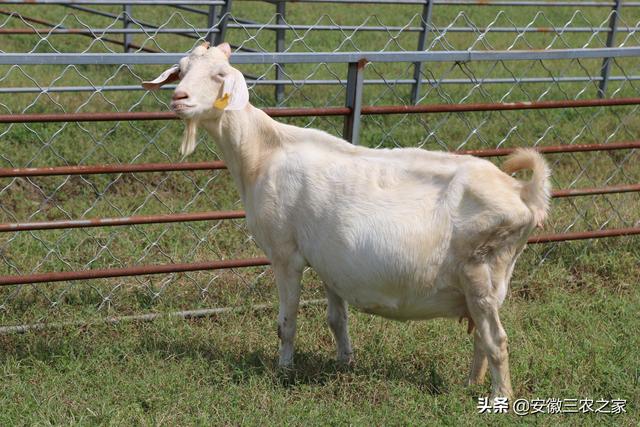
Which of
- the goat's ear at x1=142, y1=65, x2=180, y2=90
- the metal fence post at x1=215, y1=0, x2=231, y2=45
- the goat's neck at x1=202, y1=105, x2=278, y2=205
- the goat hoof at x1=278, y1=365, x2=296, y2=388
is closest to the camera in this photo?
the goat's ear at x1=142, y1=65, x2=180, y2=90

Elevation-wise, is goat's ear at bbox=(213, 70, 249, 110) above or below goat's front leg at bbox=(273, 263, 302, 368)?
above

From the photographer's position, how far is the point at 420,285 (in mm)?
4113

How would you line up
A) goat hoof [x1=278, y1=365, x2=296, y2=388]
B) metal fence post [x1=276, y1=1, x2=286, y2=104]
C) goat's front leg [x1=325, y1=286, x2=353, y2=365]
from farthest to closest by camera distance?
1. metal fence post [x1=276, y1=1, x2=286, y2=104]
2. goat's front leg [x1=325, y1=286, x2=353, y2=365]
3. goat hoof [x1=278, y1=365, x2=296, y2=388]

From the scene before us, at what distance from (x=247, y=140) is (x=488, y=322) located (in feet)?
4.40

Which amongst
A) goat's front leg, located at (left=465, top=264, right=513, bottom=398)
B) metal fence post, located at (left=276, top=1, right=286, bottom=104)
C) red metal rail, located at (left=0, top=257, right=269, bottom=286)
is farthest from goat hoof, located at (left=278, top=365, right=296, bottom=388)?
metal fence post, located at (left=276, top=1, right=286, bottom=104)

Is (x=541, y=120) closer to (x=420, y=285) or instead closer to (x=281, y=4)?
(x=281, y=4)

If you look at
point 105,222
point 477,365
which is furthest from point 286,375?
point 105,222

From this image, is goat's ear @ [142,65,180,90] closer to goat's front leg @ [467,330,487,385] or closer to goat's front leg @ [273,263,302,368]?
goat's front leg @ [273,263,302,368]

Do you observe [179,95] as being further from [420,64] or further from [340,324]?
[420,64]

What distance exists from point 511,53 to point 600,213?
6.17 feet

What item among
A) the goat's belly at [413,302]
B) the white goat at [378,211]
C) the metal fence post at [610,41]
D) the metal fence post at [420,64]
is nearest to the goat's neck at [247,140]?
the white goat at [378,211]

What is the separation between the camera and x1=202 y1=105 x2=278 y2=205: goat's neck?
4.36m

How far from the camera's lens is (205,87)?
13.4 feet

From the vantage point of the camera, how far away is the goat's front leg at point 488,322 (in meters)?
4.05
